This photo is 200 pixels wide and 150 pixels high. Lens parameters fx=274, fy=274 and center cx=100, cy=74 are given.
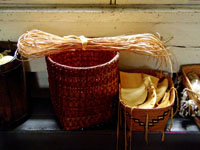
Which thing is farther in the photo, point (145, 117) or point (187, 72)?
point (187, 72)

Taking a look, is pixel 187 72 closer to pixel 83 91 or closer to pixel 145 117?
pixel 145 117

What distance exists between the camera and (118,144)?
1247 mm

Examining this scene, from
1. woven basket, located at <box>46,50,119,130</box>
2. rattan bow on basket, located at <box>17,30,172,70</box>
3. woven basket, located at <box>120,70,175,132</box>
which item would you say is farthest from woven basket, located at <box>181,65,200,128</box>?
woven basket, located at <box>46,50,119,130</box>

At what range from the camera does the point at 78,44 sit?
1.08m

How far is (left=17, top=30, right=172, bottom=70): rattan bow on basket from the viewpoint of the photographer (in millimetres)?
1077

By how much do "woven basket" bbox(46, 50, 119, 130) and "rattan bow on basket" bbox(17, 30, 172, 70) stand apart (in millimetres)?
48

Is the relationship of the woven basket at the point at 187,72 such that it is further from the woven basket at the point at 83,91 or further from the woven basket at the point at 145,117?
the woven basket at the point at 83,91

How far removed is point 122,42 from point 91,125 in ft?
1.27

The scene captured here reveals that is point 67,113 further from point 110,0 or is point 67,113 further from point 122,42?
point 110,0

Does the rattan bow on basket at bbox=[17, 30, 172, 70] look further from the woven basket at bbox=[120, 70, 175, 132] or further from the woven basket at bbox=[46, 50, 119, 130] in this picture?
the woven basket at bbox=[120, 70, 175, 132]

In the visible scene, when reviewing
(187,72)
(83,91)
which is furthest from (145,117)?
(187,72)

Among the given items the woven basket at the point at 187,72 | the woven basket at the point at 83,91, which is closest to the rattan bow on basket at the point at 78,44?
the woven basket at the point at 83,91

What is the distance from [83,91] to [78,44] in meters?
0.19

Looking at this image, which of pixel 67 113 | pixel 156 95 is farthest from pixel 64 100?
pixel 156 95
